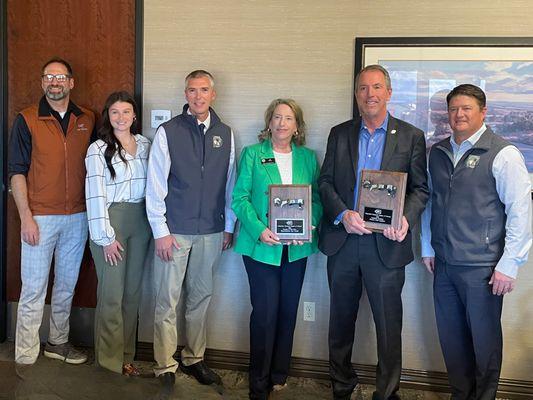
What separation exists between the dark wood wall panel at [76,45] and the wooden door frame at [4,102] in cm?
3

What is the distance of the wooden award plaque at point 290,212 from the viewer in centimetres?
230

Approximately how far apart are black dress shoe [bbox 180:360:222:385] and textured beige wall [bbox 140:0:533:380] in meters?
0.22

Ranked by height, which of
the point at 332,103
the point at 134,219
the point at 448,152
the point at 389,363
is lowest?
the point at 389,363

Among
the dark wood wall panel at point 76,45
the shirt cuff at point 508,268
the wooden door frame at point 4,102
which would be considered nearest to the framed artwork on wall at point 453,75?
the shirt cuff at point 508,268

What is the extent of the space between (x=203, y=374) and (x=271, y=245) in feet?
2.89

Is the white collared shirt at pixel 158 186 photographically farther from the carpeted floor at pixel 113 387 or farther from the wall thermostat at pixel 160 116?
the carpeted floor at pixel 113 387

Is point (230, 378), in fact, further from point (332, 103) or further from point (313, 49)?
point (313, 49)

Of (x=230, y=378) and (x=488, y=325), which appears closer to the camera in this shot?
(x=488, y=325)

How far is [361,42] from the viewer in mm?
2586

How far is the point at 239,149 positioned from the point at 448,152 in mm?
1138

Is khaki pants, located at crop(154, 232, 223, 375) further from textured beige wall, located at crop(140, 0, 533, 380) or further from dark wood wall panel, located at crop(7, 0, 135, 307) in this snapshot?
dark wood wall panel, located at crop(7, 0, 135, 307)

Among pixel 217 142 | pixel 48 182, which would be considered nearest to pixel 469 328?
pixel 217 142

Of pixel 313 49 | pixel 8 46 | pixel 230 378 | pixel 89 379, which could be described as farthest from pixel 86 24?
pixel 230 378

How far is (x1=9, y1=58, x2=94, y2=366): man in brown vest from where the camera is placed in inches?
103
